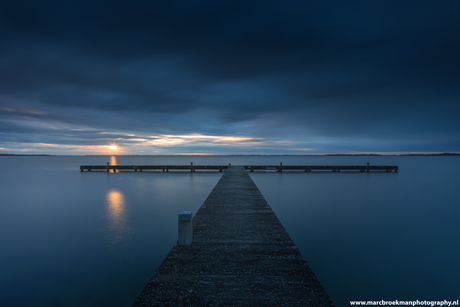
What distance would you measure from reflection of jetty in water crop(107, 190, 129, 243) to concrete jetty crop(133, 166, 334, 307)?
655cm

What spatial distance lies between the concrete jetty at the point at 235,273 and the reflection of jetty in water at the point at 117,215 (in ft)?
21.5

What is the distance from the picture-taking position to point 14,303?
6.29 metres

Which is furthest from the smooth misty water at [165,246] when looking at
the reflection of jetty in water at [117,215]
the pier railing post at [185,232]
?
the pier railing post at [185,232]

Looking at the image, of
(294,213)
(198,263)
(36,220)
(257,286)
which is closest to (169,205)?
(36,220)

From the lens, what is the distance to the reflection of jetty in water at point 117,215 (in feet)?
37.9

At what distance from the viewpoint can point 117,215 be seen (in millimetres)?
14953

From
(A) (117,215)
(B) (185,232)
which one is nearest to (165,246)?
(B) (185,232)

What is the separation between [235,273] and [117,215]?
43.4 feet

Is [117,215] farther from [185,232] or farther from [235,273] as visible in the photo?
[235,273]

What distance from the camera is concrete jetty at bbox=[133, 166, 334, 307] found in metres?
3.68

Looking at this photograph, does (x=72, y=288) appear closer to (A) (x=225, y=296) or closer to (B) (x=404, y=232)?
(A) (x=225, y=296)

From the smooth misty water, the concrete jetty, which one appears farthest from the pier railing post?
the smooth misty water

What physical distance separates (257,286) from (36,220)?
16465 mm

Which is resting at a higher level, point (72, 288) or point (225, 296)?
point (225, 296)
